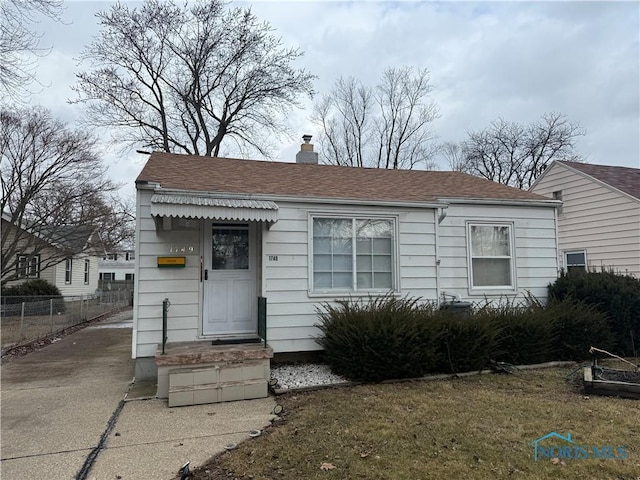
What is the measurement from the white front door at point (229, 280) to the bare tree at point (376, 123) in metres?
20.6

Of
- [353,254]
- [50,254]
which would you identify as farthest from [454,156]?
[353,254]

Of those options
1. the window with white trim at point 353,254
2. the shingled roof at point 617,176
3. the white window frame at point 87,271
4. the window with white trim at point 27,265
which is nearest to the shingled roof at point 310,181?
the window with white trim at point 353,254

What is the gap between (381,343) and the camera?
5855 millimetres

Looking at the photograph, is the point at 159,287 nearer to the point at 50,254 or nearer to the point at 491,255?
the point at 491,255

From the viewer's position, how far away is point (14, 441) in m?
4.09

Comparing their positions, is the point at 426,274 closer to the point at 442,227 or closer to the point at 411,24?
the point at 442,227

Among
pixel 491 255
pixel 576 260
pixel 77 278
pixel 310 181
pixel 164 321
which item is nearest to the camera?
pixel 164 321

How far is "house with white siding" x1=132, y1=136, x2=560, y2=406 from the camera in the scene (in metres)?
5.85

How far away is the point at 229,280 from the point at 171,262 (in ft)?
3.27

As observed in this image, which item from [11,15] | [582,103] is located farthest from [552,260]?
[582,103]

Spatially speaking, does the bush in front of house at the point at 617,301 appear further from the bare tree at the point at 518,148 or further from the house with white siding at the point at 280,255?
the bare tree at the point at 518,148

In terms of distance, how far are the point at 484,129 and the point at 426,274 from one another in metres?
27.7

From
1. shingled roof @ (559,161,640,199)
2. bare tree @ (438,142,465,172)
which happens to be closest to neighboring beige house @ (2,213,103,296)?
shingled roof @ (559,161,640,199)

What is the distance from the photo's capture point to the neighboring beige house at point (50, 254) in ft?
57.9
